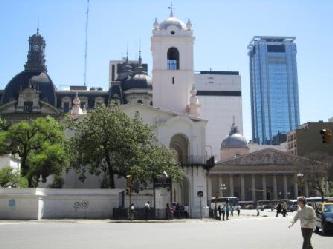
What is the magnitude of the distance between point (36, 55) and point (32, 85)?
10.5 m

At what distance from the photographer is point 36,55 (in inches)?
4040

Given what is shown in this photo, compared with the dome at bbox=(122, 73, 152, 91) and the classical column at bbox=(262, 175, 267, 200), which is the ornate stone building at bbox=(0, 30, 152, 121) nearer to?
the dome at bbox=(122, 73, 152, 91)

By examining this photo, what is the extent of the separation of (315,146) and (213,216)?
93.5 m

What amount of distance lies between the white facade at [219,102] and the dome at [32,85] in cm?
6925

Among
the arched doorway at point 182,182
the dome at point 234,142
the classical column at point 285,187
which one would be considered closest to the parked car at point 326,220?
the arched doorway at point 182,182

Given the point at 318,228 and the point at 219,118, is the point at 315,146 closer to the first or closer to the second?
the point at 219,118

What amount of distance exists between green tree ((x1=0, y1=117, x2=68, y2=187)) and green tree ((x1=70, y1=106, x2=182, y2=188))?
1.88 meters

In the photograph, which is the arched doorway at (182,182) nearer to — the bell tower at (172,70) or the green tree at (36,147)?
the bell tower at (172,70)

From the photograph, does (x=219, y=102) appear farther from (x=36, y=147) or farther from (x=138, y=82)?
(x=36, y=147)

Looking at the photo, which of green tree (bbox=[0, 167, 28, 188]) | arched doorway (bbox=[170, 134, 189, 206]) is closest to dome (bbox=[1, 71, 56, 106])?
arched doorway (bbox=[170, 134, 189, 206])

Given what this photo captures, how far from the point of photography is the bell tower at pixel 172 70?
228 feet

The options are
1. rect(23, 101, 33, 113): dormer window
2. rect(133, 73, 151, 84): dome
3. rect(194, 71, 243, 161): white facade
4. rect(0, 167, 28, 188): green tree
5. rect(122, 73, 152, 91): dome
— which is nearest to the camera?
rect(0, 167, 28, 188): green tree

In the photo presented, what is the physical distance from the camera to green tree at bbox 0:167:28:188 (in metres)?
45.4

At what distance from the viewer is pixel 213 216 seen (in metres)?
53.5
